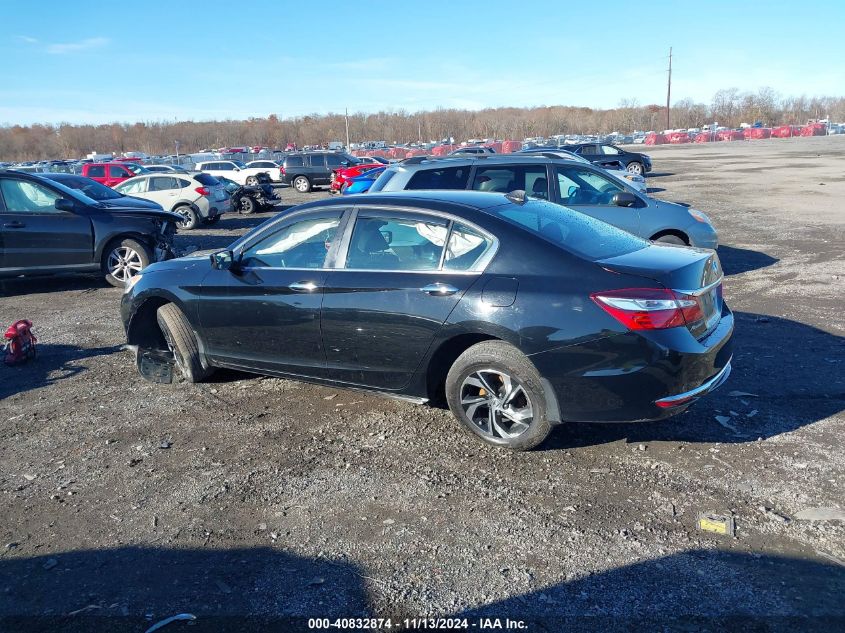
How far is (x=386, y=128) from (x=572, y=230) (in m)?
127

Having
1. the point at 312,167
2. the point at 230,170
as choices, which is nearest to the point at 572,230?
the point at 312,167

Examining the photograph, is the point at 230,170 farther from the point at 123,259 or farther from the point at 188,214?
the point at 123,259

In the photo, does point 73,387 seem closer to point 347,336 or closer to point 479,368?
point 347,336

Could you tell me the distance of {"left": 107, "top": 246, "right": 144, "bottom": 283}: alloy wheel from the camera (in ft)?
33.0

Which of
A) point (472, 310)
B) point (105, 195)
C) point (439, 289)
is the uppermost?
point (105, 195)

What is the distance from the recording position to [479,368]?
435cm

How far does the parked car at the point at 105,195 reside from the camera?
35.4 feet

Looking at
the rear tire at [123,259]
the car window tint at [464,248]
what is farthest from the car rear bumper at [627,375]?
the rear tire at [123,259]

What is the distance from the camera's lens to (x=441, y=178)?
28.9ft

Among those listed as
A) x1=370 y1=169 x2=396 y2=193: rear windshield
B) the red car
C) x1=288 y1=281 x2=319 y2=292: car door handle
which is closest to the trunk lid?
x1=288 y1=281 x2=319 y2=292: car door handle

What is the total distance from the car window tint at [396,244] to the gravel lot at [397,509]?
1.20 m

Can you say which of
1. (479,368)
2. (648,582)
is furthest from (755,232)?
(648,582)

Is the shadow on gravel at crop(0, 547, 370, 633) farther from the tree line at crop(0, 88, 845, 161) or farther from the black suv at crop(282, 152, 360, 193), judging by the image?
the tree line at crop(0, 88, 845, 161)

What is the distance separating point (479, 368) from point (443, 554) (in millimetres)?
1310
